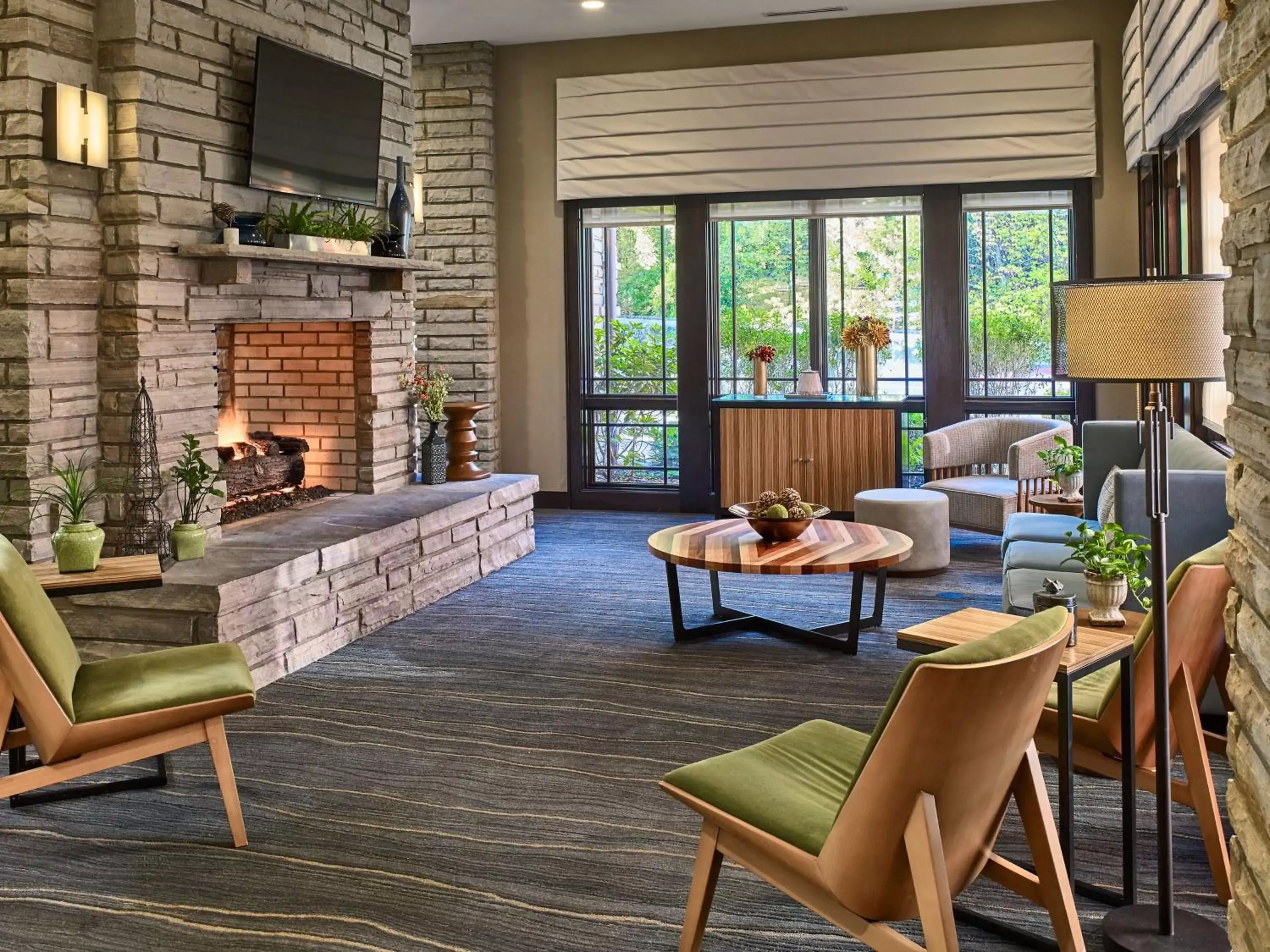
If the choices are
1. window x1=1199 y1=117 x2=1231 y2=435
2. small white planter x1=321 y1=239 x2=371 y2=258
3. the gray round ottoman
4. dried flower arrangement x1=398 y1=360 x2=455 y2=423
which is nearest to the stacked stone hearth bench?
dried flower arrangement x1=398 y1=360 x2=455 y2=423

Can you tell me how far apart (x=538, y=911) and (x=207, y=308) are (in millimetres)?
3294

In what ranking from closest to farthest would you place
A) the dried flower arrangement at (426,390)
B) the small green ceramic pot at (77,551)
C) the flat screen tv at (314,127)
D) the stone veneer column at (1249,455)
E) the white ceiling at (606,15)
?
the stone veneer column at (1249,455)
the small green ceramic pot at (77,551)
the flat screen tv at (314,127)
the dried flower arrangement at (426,390)
the white ceiling at (606,15)

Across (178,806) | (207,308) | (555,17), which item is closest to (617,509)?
(555,17)

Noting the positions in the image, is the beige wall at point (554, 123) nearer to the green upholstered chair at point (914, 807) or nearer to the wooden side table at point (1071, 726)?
the wooden side table at point (1071, 726)

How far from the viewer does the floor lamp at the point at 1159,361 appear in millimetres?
2455

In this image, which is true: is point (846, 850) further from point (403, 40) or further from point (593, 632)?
point (403, 40)

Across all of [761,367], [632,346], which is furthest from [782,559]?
[632,346]

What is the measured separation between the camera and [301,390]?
6.46 metres

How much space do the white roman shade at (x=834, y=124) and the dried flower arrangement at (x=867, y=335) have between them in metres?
0.90

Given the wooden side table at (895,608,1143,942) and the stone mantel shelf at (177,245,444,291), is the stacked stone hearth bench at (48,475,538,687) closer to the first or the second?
the stone mantel shelf at (177,245,444,291)

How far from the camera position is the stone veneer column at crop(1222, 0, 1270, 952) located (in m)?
1.63

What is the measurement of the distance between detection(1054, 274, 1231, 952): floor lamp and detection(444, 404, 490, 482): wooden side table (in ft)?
14.9

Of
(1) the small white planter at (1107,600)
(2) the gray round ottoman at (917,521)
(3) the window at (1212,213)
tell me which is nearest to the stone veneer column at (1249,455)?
(1) the small white planter at (1107,600)

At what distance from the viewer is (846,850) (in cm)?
207
